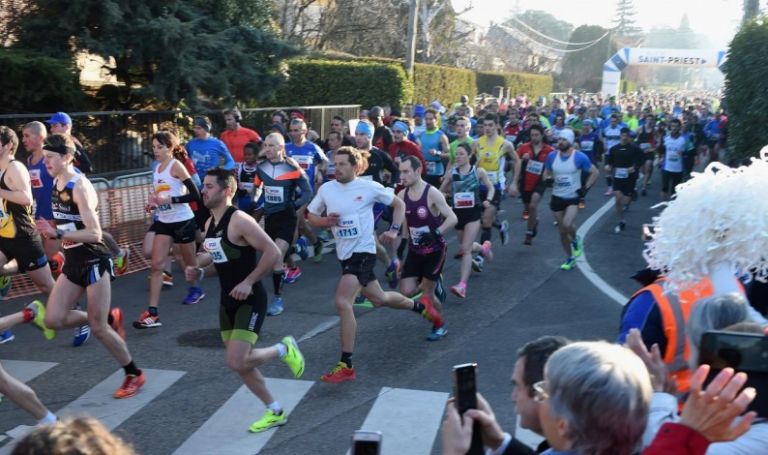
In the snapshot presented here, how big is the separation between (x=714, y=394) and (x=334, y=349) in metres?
5.61

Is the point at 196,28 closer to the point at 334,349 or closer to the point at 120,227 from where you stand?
the point at 120,227

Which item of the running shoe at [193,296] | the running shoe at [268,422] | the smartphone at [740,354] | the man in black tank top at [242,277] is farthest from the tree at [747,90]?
the smartphone at [740,354]

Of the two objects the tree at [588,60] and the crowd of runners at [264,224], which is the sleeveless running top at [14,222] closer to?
the crowd of runners at [264,224]

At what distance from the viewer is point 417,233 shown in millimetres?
8195

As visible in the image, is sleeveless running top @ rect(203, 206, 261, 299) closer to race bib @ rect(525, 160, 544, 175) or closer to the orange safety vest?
the orange safety vest

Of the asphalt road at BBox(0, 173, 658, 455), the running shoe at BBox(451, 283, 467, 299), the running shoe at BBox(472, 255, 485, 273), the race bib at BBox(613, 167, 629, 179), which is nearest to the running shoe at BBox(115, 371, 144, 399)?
the asphalt road at BBox(0, 173, 658, 455)

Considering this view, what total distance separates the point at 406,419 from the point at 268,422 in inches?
38.4

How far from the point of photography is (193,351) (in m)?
7.46

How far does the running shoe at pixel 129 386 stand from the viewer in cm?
633

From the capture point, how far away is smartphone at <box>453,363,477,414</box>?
2475mm

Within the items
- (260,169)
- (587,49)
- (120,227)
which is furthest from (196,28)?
(587,49)

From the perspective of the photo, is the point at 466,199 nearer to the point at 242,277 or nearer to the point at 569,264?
the point at 569,264

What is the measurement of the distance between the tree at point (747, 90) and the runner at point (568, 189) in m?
3.21

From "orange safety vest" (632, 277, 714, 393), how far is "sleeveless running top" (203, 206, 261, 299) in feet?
10.00
